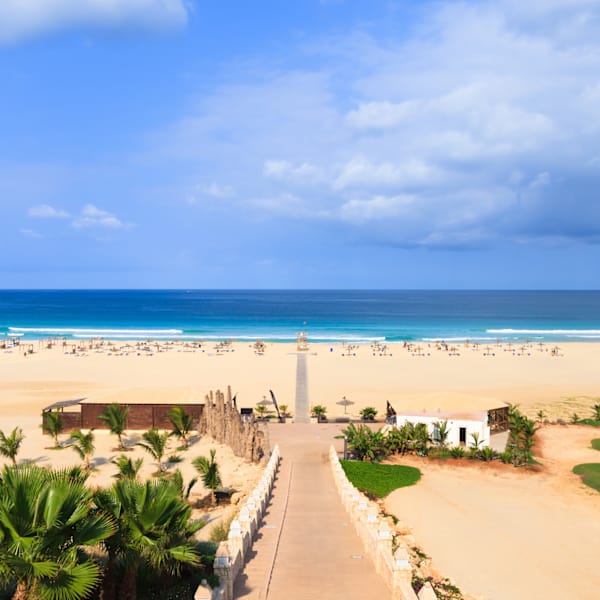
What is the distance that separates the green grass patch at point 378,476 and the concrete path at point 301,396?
8559mm

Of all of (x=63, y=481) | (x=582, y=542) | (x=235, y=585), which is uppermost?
(x=63, y=481)

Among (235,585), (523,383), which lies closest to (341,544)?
(235,585)

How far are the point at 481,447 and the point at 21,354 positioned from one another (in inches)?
2134

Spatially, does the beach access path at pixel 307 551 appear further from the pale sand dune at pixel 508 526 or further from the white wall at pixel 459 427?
the white wall at pixel 459 427

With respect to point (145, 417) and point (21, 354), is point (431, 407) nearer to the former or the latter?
point (145, 417)

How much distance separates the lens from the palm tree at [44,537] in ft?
22.8

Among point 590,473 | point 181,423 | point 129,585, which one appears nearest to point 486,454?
point 590,473

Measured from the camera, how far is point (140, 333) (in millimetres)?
91438

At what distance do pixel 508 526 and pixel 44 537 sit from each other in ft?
42.6

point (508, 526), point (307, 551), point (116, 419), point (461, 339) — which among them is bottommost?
point (508, 526)

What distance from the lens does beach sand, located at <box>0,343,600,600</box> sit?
1401cm

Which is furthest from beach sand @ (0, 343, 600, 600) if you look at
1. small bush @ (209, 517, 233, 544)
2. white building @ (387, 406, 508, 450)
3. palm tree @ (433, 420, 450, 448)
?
small bush @ (209, 517, 233, 544)

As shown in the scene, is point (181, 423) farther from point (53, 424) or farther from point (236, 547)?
point (236, 547)

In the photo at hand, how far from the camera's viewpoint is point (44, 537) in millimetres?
7113
